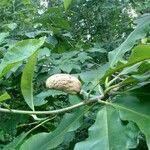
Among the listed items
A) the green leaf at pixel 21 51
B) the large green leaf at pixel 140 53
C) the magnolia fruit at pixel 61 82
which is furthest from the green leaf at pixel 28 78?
the large green leaf at pixel 140 53

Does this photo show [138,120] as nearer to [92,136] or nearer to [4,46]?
A: [92,136]

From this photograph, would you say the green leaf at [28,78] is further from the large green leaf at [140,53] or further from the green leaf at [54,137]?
the large green leaf at [140,53]

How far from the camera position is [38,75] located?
1896 mm

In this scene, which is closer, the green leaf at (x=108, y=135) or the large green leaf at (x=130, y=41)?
the green leaf at (x=108, y=135)

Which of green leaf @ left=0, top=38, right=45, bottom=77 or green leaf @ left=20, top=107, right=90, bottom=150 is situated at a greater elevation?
green leaf @ left=0, top=38, right=45, bottom=77

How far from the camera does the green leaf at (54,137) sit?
0.95 metres

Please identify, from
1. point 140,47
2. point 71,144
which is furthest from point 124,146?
point 71,144

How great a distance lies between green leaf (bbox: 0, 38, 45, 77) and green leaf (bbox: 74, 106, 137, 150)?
213mm

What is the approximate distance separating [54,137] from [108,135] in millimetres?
161

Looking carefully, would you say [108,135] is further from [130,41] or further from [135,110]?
[130,41]

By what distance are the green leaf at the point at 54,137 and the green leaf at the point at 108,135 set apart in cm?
8

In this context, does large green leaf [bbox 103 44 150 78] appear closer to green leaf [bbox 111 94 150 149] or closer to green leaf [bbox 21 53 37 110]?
green leaf [bbox 111 94 150 149]

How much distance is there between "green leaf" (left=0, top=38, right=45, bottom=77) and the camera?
967mm

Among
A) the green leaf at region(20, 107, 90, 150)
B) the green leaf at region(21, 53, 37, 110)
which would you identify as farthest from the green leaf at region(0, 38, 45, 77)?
the green leaf at region(20, 107, 90, 150)
